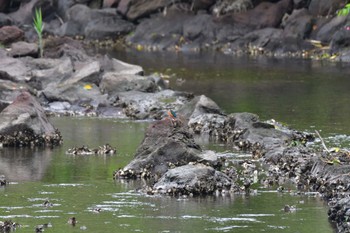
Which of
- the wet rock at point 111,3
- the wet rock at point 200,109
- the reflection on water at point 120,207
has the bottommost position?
the reflection on water at point 120,207

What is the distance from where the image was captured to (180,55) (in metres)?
49.8

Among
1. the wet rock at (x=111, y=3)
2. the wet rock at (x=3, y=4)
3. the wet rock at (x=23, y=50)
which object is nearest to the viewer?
the wet rock at (x=23, y=50)

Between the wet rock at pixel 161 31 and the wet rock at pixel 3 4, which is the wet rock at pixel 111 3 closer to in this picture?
the wet rock at pixel 161 31

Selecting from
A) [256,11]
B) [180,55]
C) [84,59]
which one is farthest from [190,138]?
[256,11]

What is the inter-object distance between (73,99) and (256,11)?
25514 millimetres

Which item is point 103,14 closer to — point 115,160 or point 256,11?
point 256,11

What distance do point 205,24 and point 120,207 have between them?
129 ft

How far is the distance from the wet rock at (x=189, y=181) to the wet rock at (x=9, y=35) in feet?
70.9

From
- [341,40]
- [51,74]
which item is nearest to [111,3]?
[341,40]

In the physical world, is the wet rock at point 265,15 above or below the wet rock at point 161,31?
above

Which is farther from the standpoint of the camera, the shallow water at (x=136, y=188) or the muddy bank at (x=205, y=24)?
the muddy bank at (x=205, y=24)

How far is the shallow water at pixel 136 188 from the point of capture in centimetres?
1466

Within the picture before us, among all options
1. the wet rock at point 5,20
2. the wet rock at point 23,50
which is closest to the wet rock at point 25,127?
the wet rock at point 23,50

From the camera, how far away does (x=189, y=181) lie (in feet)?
53.9
